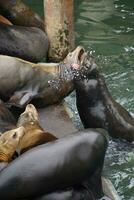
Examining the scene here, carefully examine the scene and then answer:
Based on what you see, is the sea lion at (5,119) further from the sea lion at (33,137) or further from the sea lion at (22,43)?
the sea lion at (22,43)

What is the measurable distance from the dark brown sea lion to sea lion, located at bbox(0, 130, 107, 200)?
12.2ft

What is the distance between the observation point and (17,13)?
827cm

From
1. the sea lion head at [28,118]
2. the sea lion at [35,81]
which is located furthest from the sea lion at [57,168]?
the sea lion at [35,81]

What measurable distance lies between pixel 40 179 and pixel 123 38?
580 cm

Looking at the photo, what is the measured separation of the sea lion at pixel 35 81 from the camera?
6.53m

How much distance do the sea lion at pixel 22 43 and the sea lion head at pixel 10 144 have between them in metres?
2.73

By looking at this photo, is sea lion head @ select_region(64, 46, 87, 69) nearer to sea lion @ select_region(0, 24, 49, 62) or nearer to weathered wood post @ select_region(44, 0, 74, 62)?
sea lion @ select_region(0, 24, 49, 62)

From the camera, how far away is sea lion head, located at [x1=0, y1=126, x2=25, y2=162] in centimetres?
488

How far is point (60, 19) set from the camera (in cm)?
823

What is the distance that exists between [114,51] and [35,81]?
9.88 feet

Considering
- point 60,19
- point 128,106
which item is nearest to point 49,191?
point 128,106

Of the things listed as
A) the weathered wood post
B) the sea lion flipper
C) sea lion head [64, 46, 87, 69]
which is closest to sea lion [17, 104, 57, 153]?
the sea lion flipper

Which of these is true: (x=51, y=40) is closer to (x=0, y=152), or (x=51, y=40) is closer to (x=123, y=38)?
(x=123, y=38)

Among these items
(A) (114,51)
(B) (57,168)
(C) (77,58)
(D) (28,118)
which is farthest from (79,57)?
(A) (114,51)
